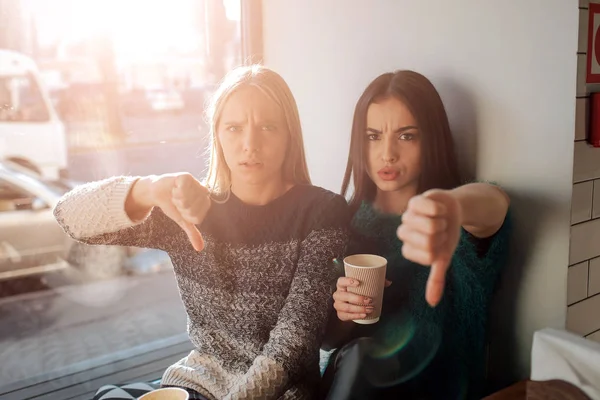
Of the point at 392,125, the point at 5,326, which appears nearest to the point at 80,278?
the point at 5,326

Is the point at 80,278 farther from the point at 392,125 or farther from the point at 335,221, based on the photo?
the point at 392,125

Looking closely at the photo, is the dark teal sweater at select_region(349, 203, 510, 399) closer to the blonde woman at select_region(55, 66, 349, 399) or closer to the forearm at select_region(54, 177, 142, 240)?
the blonde woman at select_region(55, 66, 349, 399)

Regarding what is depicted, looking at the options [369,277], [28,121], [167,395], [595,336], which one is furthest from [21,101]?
[595,336]

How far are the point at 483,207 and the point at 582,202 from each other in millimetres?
175

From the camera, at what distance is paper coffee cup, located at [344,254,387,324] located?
85 centimetres

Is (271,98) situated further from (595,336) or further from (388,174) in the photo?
(595,336)

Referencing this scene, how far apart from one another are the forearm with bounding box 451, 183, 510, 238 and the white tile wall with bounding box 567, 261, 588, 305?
0.45 feet

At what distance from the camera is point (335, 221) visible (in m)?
0.95

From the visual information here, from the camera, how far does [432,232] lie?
0.61m

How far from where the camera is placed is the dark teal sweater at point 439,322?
88cm

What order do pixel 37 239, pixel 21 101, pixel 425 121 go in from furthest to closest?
pixel 37 239 → pixel 21 101 → pixel 425 121

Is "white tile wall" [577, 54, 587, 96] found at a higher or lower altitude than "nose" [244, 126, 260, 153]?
higher

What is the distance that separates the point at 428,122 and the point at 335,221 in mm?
223

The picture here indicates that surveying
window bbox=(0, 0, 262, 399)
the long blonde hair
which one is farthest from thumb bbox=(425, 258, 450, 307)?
window bbox=(0, 0, 262, 399)
